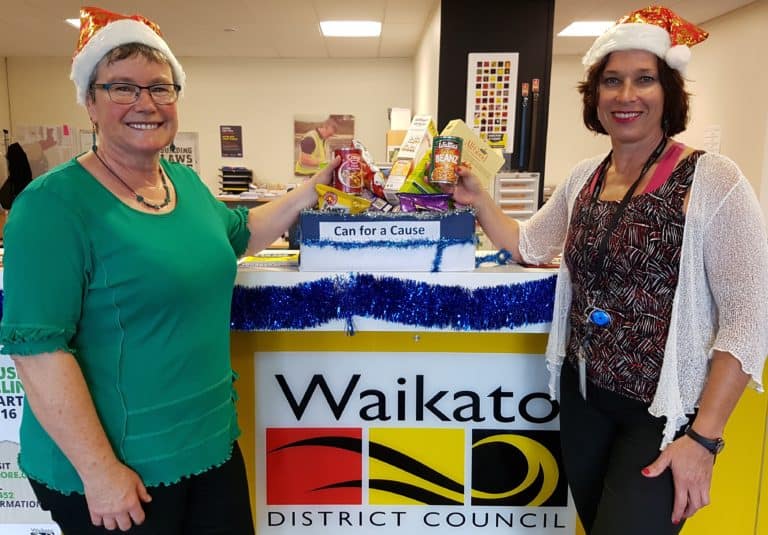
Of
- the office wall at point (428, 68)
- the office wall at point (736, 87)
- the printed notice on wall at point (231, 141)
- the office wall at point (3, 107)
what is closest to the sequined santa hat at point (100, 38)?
the office wall at point (428, 68)

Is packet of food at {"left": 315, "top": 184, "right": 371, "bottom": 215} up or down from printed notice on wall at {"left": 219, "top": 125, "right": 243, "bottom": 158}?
down

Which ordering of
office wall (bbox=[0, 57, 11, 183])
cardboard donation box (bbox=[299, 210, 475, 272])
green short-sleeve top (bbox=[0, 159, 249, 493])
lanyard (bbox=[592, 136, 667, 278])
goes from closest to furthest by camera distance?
1. green short-sleeve top (bbox=[0, 159, 249, 493])
2. lanyard (bbox=[592, 136, 667, 278])
3. cardboard donation box (bbox=[299, 210, 475, 272])
4. office wall (bbox=[0, 57, 11, 183])

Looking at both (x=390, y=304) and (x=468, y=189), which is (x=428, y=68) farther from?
(x=390, y=304)

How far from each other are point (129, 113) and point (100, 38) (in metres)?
0.15

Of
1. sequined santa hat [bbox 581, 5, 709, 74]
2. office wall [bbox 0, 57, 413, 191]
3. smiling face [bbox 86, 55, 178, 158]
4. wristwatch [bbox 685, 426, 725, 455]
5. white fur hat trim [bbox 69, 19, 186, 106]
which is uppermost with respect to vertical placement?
office wall [bbox 0, 57, 413, 191]

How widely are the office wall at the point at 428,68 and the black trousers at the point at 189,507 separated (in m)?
3.79

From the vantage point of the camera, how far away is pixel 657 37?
1.12m

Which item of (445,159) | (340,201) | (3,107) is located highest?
(3,107)

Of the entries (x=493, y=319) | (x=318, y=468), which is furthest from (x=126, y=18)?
(x=318, y=468)

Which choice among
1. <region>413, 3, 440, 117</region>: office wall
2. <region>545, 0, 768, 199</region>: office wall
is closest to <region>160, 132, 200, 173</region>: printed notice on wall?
<region>413, 3, 440, 117</region>: office wall

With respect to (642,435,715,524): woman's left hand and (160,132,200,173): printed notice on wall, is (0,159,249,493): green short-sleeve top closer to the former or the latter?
(642,435,715,524): woman's left hand

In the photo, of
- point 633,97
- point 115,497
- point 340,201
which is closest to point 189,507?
point 115,497

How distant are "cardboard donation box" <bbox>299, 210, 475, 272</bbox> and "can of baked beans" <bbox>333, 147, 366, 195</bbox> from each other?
0.29 feet

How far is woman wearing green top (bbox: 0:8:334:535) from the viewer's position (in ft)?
2.88
